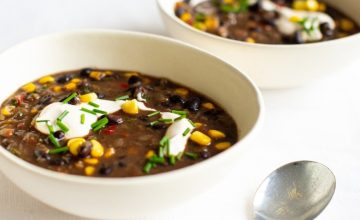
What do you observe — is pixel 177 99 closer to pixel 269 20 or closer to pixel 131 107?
pixel 131 107

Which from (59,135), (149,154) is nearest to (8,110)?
(59,135)

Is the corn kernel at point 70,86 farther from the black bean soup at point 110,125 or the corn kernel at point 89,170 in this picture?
the corn kernel at point 89,170

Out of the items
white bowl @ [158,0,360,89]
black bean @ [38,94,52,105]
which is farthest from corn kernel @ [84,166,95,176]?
white bowl @ [158,0,360,89]

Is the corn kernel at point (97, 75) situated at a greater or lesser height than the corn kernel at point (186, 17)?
greater

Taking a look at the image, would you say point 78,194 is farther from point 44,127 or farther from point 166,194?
point 44,127

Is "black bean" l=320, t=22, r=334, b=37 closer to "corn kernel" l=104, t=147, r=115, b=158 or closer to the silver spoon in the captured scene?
the silver spoon

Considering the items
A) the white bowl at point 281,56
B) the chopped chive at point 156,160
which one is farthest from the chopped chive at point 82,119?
the white bowl at point 281,56
